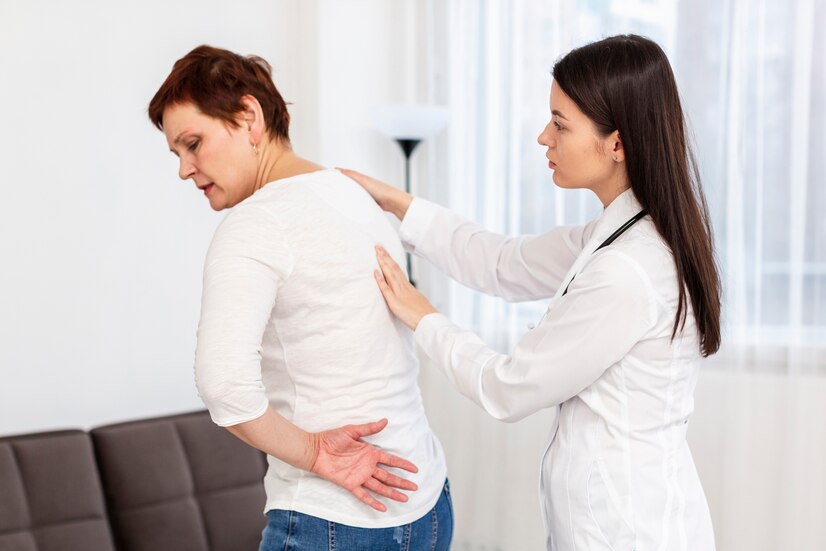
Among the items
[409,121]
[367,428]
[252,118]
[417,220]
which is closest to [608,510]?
Answer: [367,428]

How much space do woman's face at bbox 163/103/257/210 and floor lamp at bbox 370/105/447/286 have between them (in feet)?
5.18

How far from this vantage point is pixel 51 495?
2.30 m

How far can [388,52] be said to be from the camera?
342cm

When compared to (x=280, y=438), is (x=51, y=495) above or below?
below

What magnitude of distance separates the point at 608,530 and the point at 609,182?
22.7 inches

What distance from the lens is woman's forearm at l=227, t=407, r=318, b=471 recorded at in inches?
50.7

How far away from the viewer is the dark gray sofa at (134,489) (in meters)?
2.28

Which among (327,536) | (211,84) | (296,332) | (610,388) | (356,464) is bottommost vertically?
(327,536)

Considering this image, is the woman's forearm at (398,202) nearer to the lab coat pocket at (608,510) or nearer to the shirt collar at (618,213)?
the shirt collar at (618,213)

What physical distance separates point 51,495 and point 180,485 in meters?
0.35

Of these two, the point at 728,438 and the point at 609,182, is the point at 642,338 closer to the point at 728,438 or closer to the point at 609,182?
the point at 609,182

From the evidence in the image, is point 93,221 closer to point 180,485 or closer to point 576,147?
point 180,485

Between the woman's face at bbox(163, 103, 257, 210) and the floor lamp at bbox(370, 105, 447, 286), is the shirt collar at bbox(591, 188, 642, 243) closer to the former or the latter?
the woman's face at bbox(163, 103, 257, 210)

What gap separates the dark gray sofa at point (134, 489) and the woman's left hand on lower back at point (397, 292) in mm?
1328
